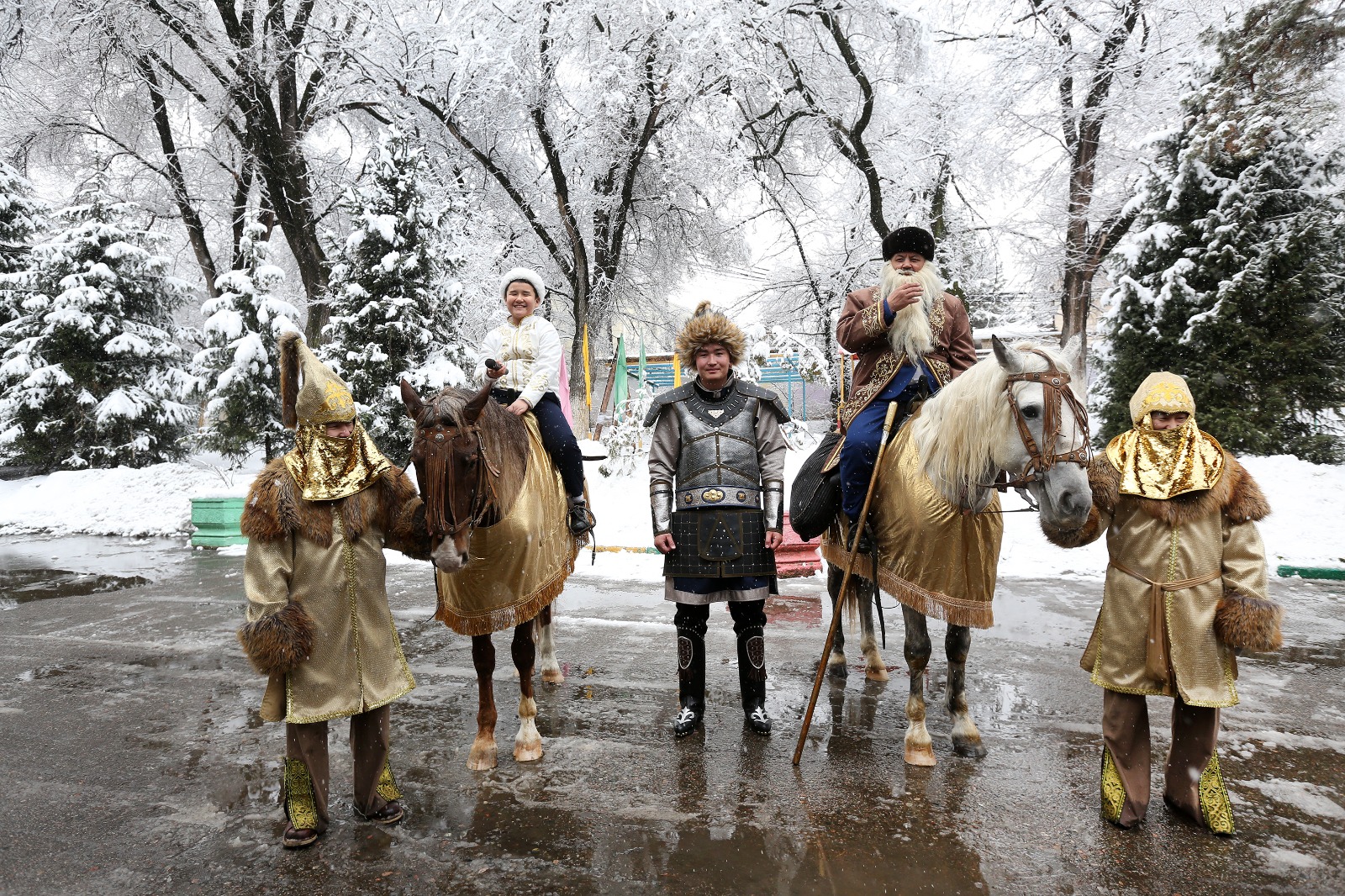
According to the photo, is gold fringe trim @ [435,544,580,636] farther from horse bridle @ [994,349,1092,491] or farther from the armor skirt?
horse bridle @ [994,349,1092,491]

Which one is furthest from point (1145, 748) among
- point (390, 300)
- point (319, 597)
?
point (390, 300)

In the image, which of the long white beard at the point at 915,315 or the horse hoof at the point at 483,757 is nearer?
the horse hoof at the point at 483,757

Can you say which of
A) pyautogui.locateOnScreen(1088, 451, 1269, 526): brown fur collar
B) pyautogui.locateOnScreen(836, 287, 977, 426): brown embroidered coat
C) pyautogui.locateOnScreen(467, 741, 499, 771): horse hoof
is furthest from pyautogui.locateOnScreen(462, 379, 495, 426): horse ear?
pyautogui.locateOnScreen(1088, 451, 1269, 526): brown fur collar

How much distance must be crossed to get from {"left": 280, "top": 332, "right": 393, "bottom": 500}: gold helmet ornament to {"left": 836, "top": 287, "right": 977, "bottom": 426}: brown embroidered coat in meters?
2.63

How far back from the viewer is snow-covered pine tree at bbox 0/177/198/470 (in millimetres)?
15742

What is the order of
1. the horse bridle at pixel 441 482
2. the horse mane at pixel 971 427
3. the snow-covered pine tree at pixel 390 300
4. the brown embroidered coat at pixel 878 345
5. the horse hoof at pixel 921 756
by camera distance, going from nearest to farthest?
1. the horse bridle at pixel 441 482
2. the horse mane at pixel 971 427
3. the horse hoof at pixel 921 756
4. the brown embroidered coat at pixel 878 345
5. the snow-covered pine tree at pixel 390 300

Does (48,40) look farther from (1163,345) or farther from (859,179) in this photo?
(1163,345)

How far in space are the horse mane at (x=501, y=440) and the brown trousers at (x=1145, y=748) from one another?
2.85 m

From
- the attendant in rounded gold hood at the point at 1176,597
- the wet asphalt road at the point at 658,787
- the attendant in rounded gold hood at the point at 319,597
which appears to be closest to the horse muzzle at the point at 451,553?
the attendant in rounded gold hood at the point at 319,597

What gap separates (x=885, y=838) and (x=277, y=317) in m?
14.8

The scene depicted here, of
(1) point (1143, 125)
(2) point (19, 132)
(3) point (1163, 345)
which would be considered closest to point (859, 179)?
(1) point (1143, 125)

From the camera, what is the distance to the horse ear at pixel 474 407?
10.7ft

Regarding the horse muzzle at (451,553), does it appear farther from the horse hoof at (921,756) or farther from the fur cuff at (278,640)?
the horse hoof at (921,756)

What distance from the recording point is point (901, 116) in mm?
14867
